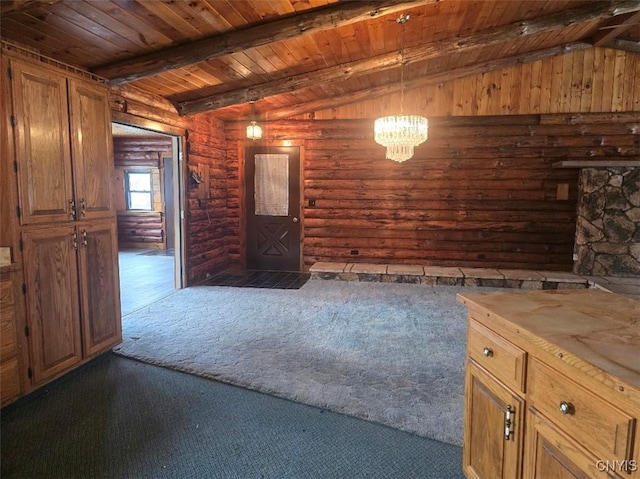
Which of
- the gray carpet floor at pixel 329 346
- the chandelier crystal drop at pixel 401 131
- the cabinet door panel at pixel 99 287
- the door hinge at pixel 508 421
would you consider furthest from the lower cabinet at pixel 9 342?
the chandelier crystal drop at pixel 401 131

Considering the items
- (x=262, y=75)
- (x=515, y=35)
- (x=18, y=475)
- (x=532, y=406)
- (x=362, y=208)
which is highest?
(x=515, y=35)

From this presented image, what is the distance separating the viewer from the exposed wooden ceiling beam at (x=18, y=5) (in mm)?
2082

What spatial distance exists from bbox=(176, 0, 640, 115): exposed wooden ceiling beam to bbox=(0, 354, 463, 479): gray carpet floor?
345 centimetres

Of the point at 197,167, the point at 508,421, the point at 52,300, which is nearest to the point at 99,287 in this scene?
the point at 52,300

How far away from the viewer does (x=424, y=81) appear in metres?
5.71

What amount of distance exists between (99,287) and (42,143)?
3.76 ft

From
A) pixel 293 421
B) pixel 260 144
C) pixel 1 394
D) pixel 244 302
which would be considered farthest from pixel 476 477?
pixel 260 144

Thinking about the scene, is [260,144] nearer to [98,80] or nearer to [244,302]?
[244,302]

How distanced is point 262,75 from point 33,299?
319cm

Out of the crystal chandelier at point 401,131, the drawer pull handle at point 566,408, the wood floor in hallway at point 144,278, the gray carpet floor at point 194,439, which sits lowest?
the gray carpet floor at point 194,439

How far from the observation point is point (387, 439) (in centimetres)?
217

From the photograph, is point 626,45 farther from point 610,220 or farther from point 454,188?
point 454,188

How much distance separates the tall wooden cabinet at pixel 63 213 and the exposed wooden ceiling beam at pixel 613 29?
5.56 m

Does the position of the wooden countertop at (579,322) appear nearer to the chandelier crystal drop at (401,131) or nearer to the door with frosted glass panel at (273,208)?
the chandelier crystal drop at (401,131)
